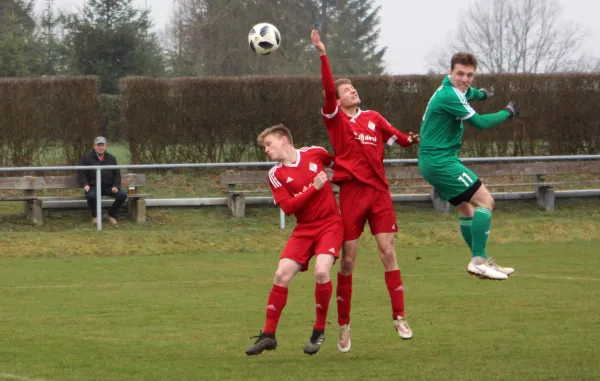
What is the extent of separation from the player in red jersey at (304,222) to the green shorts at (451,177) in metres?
1.19

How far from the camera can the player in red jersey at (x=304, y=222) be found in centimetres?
866

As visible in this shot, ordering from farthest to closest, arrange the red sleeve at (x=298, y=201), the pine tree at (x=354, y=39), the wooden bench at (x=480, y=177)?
the pine tree at (x=354, y=39)
the wooden bench at (x=480, y=177)
the red sleeve at (x=298, y=201)

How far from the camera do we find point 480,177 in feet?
72.6

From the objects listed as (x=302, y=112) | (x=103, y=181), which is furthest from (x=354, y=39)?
(x=103, y=181)

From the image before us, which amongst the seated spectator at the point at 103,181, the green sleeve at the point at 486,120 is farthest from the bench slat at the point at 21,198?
the green sleeve at the point at 486,120

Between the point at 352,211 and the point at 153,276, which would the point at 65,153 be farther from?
the point at 352,211

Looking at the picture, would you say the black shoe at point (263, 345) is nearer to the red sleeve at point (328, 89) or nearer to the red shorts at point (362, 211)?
the red shorts at point (362, 211)

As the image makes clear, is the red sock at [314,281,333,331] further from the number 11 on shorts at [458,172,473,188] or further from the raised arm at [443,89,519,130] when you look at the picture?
the raised arm at [443,89,519,130]

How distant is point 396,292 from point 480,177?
13.3m

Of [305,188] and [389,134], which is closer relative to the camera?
[305,188]

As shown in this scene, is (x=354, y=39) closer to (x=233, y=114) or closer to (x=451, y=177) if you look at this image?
(x=233, y=114)

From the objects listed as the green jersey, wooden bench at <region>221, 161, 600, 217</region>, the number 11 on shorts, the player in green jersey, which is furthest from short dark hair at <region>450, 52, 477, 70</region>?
wooden bench at <region>221, 161, 600, 217</region>

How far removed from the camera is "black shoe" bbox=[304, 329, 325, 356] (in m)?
8.70

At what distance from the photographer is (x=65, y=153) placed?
2295cm
